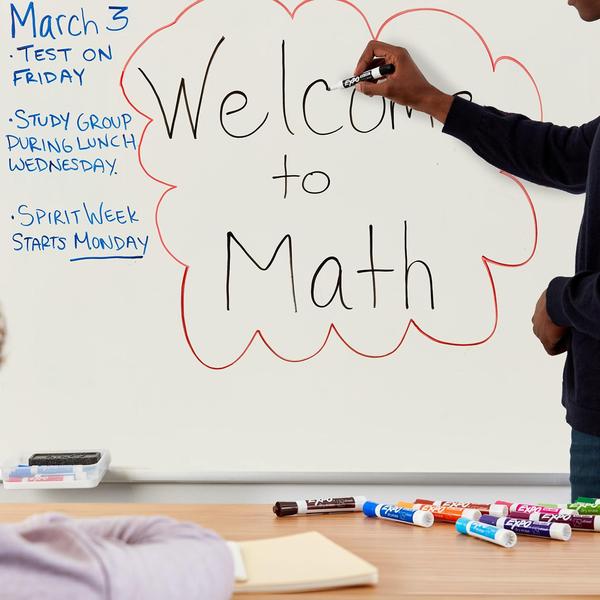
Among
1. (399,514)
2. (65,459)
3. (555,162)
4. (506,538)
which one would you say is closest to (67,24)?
(65,459)

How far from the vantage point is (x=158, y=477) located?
1.39m

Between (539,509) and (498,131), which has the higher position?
(498,131)

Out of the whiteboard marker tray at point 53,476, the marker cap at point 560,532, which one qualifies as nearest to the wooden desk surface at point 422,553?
the marker cap at point 560,532

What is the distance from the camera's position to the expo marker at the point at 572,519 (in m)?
0.94

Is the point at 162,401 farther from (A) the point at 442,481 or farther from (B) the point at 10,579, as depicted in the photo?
(B) the point at 10,579

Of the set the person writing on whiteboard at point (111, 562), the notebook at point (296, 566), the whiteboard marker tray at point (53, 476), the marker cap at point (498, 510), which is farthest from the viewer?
the whiteboard marker tray at point (53, 476)

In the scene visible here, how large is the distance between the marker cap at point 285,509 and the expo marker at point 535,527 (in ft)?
0.76

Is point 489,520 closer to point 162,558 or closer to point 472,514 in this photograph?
point 472,514

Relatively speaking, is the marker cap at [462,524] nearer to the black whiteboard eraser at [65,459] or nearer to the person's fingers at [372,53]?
the black whiteboard eraser at [65,459]

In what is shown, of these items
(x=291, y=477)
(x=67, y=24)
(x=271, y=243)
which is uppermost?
(x=67, y=24)

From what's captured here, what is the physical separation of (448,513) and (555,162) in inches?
25.6

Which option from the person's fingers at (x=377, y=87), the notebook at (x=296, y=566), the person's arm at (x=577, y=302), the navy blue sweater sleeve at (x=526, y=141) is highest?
the person's fingers at (x=377, y=87)

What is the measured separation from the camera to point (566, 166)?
4.41 ft

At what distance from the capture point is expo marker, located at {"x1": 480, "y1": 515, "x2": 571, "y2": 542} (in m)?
0.90
